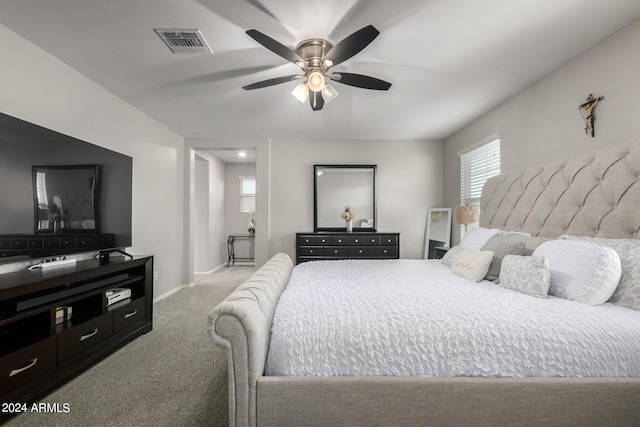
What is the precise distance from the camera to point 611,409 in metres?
1.25

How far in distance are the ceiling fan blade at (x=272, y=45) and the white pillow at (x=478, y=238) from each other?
2177 mm

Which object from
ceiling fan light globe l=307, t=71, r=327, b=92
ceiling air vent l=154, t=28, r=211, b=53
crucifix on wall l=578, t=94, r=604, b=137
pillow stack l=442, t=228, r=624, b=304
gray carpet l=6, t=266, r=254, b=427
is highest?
ceiling air vent l=154, t=28, r=211, b=53

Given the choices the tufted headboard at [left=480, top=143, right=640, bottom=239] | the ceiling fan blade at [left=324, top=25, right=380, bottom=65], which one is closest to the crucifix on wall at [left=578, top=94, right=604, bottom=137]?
the tufted headboard at [left=480, top=143, right=640, bottom=239]

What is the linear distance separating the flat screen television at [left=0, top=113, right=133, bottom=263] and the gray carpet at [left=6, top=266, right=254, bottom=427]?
3.07ft

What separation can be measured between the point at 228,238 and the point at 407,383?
21.6ft

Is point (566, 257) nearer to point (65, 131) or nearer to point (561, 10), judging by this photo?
point (561, 10)

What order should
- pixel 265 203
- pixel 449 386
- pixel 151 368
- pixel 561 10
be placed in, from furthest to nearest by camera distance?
pixel 265 203, pixel 151 368, pixel 561 10, pixel 449 386

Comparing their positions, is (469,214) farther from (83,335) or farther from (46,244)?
(46,244)

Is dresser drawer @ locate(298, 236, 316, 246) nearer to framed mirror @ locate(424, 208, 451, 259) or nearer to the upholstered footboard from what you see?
framed mirror @ locate(424, 208, 451, 259)

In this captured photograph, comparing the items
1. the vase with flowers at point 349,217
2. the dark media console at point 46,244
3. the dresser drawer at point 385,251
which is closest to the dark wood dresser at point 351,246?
the dresser drawer at point 385,251

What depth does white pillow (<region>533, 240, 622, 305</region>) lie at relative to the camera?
5.16ft

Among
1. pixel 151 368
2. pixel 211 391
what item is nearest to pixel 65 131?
pixel 151 368

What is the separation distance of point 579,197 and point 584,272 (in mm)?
802

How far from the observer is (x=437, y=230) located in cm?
500
